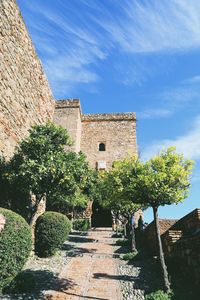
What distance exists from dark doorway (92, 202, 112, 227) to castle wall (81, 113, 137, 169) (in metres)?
4.04

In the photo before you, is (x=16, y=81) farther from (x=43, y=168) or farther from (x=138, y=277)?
(x=138, y=277)

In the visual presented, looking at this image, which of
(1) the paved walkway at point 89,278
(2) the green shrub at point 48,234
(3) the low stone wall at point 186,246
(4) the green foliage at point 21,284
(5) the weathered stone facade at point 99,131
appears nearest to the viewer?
(4) the green foliage at point 21,284

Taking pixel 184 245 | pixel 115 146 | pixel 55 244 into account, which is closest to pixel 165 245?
pixel 184 245

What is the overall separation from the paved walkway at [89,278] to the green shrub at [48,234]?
886 mm

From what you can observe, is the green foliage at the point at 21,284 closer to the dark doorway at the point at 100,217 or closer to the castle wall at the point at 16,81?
the castle wall at the point at 16,81

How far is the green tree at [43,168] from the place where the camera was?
26.8 feet

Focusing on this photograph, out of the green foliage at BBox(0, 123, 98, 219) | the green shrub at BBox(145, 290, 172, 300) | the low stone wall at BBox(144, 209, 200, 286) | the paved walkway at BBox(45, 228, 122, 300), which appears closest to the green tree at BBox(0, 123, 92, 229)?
the green foliage at BBox(0, 123, 98, 219)

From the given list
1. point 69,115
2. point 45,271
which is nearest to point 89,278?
point 45,271

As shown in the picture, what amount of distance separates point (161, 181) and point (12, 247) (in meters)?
4.06

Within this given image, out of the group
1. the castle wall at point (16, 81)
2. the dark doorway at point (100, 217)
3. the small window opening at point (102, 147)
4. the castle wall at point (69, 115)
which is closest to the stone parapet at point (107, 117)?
the castle wall at point (69, 115)

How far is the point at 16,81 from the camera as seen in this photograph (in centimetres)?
921

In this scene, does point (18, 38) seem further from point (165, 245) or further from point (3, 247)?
point (165, 245)

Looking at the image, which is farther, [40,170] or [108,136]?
[108,136]

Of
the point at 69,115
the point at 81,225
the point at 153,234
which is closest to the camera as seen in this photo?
the point at 153,234
